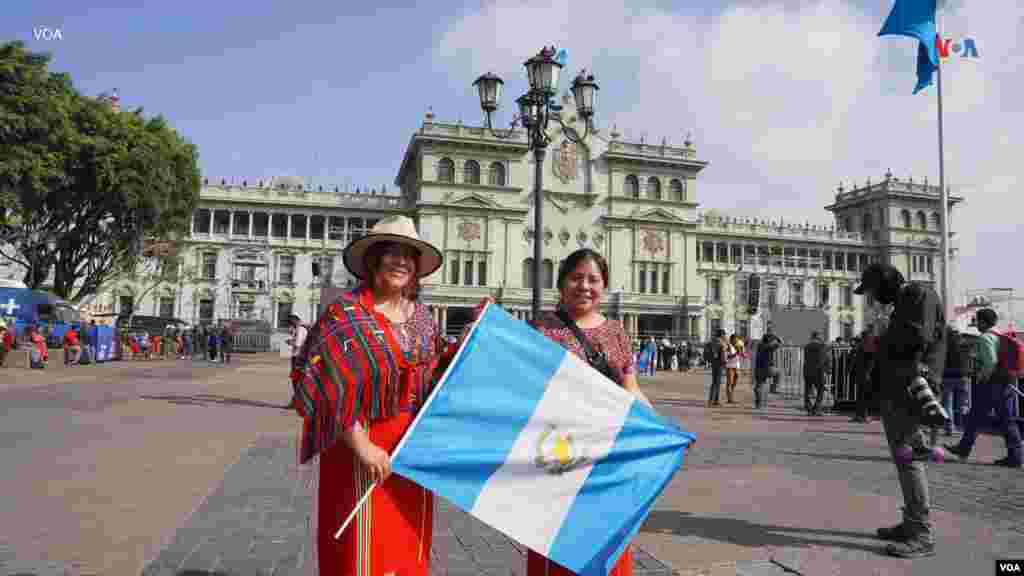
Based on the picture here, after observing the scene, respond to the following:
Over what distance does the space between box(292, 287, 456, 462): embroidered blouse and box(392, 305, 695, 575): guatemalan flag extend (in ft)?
0.50

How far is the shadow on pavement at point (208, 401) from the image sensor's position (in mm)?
11617

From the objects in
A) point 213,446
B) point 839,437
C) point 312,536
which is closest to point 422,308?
point 312,536

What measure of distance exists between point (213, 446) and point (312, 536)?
12.4 ft

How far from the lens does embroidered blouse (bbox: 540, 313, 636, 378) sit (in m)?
2.79

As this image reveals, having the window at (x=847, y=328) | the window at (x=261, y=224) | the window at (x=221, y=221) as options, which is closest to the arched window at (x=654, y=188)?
the window at (x=847, y=328)

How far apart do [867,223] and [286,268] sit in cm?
5171

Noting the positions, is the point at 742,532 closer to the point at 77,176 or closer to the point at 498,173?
the point at 77,176

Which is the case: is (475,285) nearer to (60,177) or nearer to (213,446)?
(60,177)

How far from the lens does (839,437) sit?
9.52 meters

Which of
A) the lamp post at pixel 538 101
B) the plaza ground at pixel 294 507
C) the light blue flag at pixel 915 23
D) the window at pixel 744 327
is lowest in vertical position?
the plaza ground at pixel 294 507

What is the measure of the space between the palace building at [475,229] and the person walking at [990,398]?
35.6m

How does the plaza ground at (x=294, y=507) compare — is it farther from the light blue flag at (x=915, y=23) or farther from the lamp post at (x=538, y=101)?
the light blue flag at (x=915, y=23)

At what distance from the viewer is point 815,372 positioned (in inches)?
513

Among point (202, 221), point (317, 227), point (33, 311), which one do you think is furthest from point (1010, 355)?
point (202, 221)
